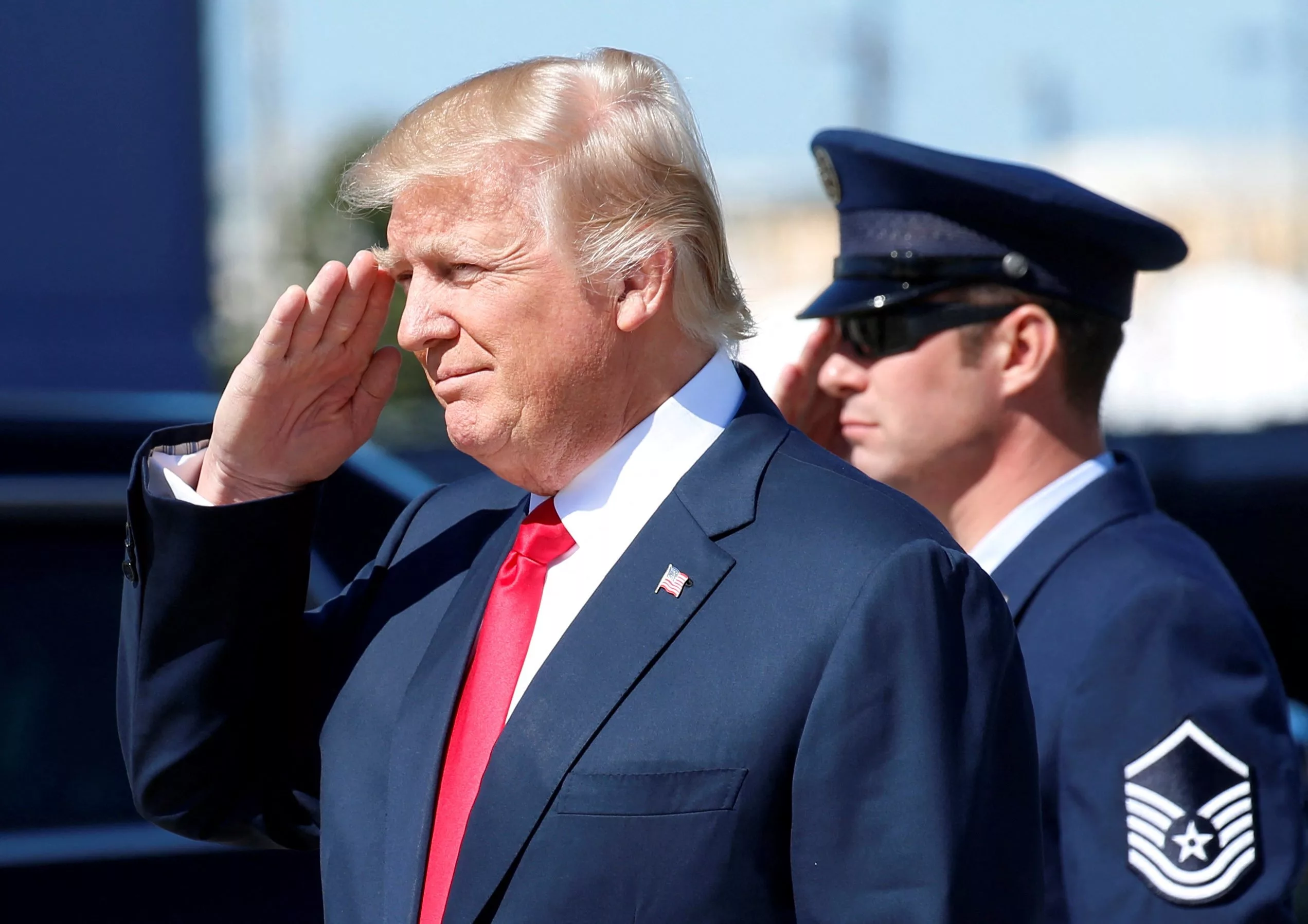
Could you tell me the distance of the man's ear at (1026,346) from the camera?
2719 mm

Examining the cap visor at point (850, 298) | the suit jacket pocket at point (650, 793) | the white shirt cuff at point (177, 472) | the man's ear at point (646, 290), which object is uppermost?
the man's ear at point (646, 290)

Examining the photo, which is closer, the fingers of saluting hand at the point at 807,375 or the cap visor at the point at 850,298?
the cap visor at the point at 850,298

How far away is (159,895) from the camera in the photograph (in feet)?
9.34

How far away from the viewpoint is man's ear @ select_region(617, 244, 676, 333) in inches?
73.9

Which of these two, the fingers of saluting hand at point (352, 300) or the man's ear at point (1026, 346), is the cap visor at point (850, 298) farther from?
the fingers of saluting hand at point (352, 300)

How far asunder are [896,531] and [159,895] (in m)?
1.70

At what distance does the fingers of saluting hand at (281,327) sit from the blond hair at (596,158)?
15 cm

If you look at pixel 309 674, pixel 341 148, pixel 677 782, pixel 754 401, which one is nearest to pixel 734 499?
pixel 754 401

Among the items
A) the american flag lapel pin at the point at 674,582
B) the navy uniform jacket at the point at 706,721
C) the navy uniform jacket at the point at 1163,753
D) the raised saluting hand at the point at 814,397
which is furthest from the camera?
the raised saluting hand at the point at 814,397

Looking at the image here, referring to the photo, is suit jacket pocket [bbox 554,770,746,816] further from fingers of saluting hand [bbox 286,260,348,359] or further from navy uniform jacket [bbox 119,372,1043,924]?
fingers of saluting hand [bbox 286,260,348,359]

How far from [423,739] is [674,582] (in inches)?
13.8

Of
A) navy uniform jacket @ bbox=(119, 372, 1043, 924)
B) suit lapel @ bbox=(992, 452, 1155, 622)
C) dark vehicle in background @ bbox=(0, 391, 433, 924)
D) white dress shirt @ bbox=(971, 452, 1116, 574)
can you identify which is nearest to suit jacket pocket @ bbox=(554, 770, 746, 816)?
navy uniform jacket @ bbox=(119, 372, 1043, 924)

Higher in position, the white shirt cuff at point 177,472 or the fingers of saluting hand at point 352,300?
the fingers of saluting hand at point 352,300

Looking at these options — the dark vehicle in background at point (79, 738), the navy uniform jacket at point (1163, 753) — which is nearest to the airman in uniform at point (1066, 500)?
the navy uniform jacket at point (1163, 753)
